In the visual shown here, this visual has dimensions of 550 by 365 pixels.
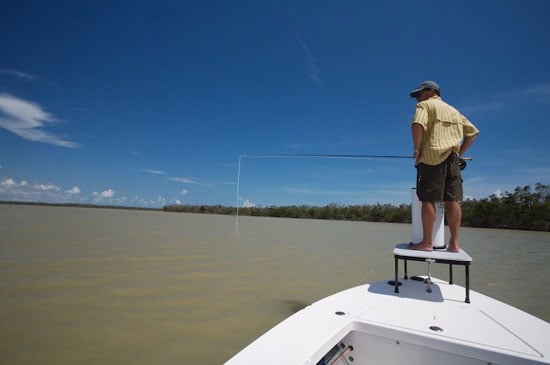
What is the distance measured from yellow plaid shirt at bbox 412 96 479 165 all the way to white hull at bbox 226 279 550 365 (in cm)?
→ 118

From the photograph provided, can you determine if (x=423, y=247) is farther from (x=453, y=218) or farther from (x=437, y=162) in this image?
(x=437, y=162)

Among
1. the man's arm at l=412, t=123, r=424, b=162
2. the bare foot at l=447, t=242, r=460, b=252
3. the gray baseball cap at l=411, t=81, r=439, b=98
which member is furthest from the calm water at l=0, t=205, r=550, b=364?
the gray baseball cap at l=411, t=81, r=439, b=98

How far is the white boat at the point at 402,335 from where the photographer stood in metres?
1.24

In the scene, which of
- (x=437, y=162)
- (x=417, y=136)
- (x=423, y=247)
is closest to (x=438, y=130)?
(x=417, y=136)

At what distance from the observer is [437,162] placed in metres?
2.43

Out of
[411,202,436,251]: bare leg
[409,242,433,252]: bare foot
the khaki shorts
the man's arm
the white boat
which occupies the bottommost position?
the white boat

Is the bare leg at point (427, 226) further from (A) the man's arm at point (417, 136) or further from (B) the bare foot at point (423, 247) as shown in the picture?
(A) the man's arm at point (417, 136)

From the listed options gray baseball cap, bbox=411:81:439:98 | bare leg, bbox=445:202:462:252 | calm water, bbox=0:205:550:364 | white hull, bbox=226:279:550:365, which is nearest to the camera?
white hull, bbox=226:279:550:365

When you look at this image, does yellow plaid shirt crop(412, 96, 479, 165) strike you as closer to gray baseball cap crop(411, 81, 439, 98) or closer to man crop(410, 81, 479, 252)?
man crop(410, 81, 479, 252)

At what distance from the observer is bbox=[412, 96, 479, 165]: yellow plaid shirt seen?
2.44 metres

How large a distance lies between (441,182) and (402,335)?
1.45 metres

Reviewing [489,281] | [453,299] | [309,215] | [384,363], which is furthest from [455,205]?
[309,215]

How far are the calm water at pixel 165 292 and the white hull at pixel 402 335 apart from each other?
106 cm

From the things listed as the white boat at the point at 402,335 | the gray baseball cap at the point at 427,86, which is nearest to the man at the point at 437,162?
the gray baseball cap at the point at 427,86
